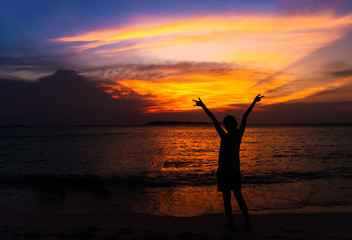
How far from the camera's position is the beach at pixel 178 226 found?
5.52 metres

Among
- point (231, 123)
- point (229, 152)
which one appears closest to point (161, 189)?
point (229, 152)

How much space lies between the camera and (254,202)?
8.82 m

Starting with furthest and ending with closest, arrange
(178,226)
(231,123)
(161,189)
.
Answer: (161,189) < (178,226) < (231,123)

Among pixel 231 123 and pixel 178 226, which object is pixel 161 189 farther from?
pixel 231 123

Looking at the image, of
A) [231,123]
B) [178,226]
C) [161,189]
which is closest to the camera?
[231,123]

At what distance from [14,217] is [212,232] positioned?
19.0ft

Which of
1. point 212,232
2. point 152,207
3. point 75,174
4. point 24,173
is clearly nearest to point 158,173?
point 75,174

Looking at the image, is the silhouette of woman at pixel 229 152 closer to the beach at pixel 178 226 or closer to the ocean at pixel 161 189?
the beach at pixel 178 226

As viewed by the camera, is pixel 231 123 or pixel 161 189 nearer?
pixel 231 123

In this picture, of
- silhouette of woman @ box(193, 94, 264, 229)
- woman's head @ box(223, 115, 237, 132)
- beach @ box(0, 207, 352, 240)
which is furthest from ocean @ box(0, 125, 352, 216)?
woman's head @ box(223, 115, 237, 132)

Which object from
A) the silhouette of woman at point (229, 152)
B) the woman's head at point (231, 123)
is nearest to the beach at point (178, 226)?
the silhouette of woman at point (229, 152)

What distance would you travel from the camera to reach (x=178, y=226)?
6.32 metres

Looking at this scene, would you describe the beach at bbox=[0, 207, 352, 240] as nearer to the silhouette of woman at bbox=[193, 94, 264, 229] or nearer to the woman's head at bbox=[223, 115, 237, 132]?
the silhouette of woman at bbox=[193, 94, 264, 229]

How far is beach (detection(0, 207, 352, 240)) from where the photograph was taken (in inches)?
217
